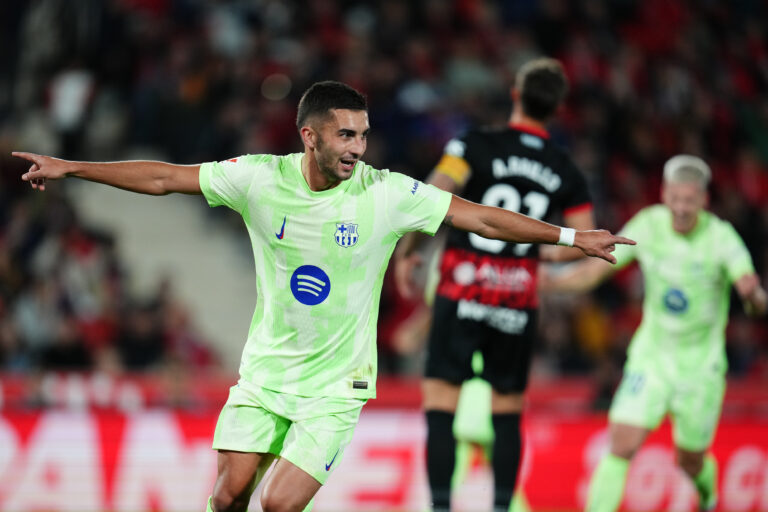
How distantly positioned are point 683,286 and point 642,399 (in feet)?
2.67

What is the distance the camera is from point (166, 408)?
1088 cm

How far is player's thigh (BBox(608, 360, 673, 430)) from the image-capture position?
302 inches

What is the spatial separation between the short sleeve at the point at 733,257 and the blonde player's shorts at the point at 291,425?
329 centimetres

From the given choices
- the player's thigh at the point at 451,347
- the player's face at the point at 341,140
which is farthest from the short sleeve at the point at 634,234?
the player's face at the point at 341,140

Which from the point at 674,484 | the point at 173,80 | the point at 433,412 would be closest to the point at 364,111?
the point at 433,412

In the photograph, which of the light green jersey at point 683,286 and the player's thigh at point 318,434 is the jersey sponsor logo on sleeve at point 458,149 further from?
the player's thigh at point 318,434

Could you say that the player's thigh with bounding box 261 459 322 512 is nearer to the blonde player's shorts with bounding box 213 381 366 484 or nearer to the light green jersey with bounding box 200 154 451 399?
the blonde player's shorts with bounding box 213 381 366 484

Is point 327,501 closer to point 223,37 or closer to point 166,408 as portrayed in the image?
point 166,408

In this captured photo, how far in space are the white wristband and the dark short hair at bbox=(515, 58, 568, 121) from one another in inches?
74.8

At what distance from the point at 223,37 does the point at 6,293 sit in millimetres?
4826

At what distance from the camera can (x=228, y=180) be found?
538 cm

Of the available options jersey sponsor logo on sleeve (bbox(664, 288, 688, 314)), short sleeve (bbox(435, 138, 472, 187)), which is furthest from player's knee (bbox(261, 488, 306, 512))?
jersey sponsor logo on sleeve (bbox(664, 288, 688, 314))

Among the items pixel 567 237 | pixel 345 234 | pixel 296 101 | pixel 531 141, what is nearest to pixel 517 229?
pixel 567 237

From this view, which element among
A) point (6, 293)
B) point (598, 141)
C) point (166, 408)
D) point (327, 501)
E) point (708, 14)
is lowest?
point (327, 501)
